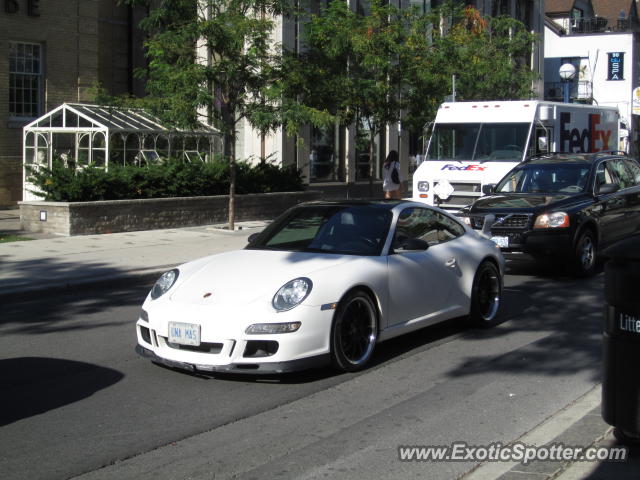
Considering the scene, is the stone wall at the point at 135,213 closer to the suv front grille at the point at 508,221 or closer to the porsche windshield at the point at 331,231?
the suv front grille at the point at 508,221

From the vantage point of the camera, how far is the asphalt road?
517cm

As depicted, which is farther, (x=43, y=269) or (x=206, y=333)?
(x=43, y=269)

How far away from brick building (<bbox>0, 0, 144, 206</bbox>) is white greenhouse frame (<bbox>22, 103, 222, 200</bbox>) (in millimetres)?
720

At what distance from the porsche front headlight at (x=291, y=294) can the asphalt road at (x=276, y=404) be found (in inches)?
26.6

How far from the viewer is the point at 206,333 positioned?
666 cm

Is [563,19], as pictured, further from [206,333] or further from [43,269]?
[206,333]

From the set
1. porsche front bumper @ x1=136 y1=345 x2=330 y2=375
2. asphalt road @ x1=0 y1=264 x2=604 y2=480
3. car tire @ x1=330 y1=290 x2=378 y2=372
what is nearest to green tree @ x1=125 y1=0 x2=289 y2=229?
asphalt road @ x1=0 y1=264 x2=604 y2=480

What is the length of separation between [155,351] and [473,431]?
2.71m

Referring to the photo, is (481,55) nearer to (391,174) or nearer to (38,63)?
(391,174)

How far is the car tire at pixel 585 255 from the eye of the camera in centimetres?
1254

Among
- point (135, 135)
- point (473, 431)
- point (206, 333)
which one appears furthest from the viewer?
point (135, 135)

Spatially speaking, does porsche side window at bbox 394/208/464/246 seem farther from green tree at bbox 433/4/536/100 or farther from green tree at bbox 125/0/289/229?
green tree at bbox 433/4/536/100

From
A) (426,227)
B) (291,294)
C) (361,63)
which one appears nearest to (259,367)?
(291,294)

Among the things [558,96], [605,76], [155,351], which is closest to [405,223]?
[155,351]
